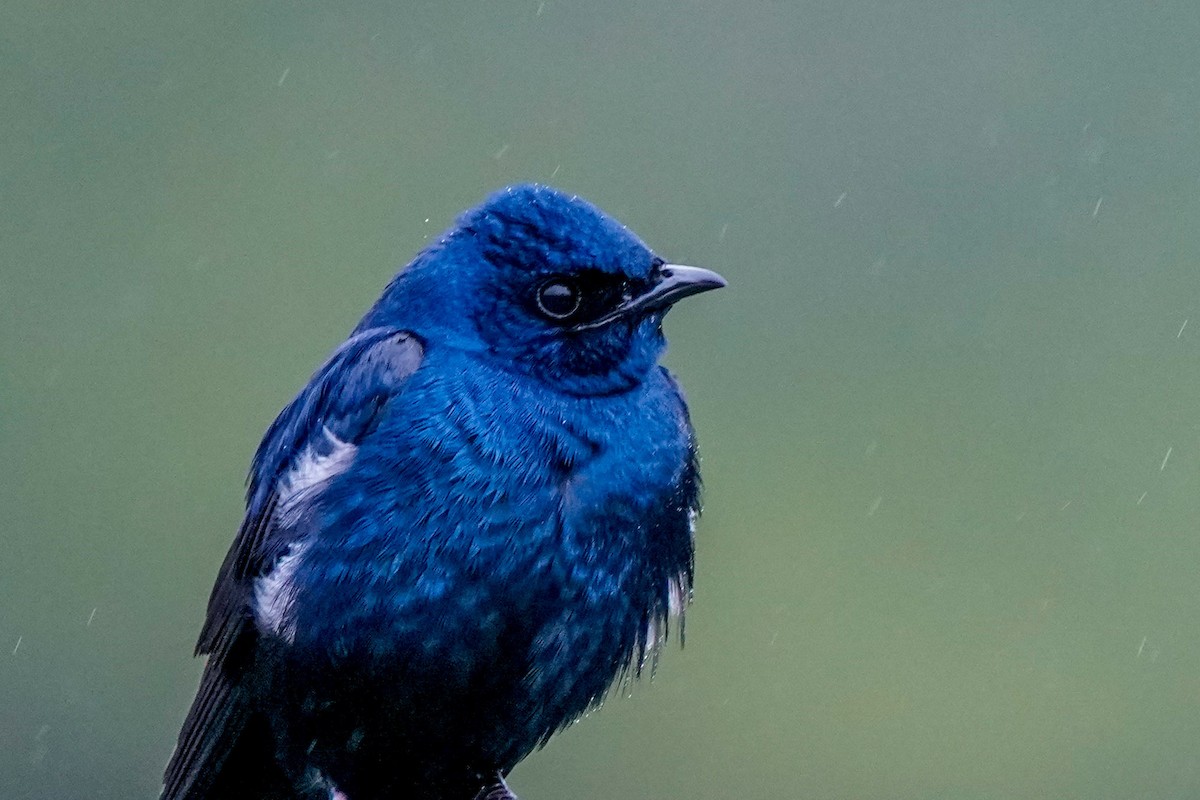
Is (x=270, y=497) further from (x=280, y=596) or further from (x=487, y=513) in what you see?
(x=487, y=513)

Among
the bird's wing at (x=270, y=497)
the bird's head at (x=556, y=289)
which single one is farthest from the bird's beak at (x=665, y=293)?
the bird's wing at (x=270, y=497)

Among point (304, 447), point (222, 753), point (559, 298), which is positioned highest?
point (559, 298)

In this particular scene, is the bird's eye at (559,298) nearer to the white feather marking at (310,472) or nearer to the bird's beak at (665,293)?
the bird's beak at (665,293)

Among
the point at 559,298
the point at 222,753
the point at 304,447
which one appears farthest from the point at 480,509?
the point at 222,753

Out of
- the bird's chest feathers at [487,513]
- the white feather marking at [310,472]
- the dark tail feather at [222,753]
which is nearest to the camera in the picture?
the bird's chest feathers at [487,513]

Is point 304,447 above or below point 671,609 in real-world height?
above

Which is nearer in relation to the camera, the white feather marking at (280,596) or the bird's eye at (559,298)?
the bird's eye at (559,298)

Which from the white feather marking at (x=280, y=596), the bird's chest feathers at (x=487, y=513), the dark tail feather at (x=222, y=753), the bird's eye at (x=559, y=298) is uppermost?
the bird's eye at (x=559, y=298)

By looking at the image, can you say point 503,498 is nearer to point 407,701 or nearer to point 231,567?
point 407,701
